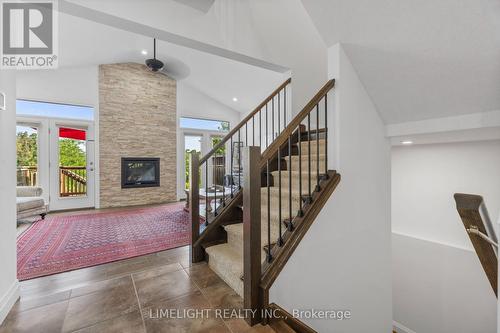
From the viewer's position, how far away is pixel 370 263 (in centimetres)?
246

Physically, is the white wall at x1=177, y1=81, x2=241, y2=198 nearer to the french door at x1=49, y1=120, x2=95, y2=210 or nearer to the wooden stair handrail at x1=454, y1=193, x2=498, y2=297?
the french door at x1=49, y1=120, x2=95, y2=210

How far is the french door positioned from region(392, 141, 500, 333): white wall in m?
6.73

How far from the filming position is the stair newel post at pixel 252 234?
1.59m

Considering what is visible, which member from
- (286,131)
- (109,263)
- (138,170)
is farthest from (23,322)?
(138,170)

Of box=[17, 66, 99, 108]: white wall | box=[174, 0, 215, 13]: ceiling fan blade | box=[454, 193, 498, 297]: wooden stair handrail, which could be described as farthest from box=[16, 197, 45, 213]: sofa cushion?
box=[454, 193, 498, 297]: wooden stair handrail

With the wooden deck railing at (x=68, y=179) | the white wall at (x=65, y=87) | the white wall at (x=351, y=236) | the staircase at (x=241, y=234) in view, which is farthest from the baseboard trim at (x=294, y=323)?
the wooden deck railing at (x=68, y=179)

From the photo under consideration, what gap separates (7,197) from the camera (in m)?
1.67

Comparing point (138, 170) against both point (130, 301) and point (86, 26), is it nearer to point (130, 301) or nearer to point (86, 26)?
point (86, 26)

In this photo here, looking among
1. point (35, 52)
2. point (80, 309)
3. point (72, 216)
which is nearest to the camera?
point (80, 309)

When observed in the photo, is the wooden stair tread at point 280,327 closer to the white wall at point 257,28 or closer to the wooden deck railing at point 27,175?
the white wall at point 257,28

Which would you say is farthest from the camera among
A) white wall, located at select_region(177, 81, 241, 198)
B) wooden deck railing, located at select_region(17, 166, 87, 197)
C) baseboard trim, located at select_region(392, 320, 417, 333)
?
white wall, located at select_region(177, 81, 241, 198)

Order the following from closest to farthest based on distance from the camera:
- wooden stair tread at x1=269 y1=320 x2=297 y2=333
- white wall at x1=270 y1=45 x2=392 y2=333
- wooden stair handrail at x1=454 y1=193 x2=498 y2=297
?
1. wooden stair handrail at x1=454 y1=193 x2=498 y2=297
2. wooden stair tread at x1=269 y1=320 x2=297 y2=333
3. white wall at x1=270 y1=45 x2=392 y2=333

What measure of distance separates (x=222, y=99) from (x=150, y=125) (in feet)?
7.98

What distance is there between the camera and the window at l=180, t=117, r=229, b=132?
23.2 ft
